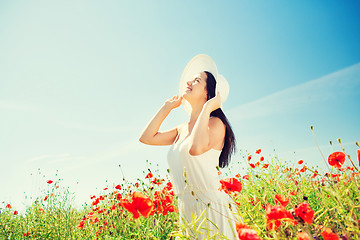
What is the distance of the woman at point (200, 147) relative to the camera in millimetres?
1663

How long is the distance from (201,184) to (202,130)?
0.43 m

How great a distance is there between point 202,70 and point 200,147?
109cm

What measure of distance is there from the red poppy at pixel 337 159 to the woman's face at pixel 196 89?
1.22 metres

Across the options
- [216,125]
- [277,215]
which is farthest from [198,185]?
[277,215]

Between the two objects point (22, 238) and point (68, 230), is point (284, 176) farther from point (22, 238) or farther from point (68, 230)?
point (22, 238)

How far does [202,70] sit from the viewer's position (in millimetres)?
2484

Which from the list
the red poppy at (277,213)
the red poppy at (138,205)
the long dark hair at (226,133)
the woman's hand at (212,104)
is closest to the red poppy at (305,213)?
the red poppy at (277,213)

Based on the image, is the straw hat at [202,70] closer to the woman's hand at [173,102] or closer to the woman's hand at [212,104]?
the woman's hand at [173,102]

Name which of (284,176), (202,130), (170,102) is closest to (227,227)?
(202,130)

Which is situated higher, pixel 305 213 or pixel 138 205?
pixel 138 205

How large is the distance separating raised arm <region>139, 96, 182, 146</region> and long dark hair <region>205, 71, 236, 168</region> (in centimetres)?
43

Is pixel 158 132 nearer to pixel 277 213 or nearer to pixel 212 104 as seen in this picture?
pixel 212 104

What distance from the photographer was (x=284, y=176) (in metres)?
3.67

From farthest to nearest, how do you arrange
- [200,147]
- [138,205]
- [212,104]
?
[212,104], [200,147], [138,205]
